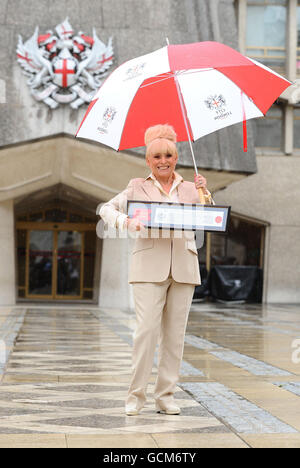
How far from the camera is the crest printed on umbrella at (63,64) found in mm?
18141

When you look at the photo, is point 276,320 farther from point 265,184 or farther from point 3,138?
point 265,184

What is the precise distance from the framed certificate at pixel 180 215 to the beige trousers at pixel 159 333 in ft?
1.41

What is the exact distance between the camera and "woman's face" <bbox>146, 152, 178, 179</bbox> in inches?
195

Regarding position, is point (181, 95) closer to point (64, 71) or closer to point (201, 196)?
point (201, 196)

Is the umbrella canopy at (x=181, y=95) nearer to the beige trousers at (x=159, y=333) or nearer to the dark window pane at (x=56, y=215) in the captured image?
the beige trousers at (x=159, y=333)

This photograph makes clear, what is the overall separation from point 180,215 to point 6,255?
17.6 m

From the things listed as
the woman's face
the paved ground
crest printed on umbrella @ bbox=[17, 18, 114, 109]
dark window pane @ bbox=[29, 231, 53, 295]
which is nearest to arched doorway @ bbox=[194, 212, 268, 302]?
dark window pane @ bbox=[29, 231, 53, 295]

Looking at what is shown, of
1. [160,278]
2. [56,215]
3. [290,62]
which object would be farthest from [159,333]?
[290,62]

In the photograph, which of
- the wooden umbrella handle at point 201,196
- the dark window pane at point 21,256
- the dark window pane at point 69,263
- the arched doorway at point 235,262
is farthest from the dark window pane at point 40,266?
the wooden umbrella handle at point 201,196

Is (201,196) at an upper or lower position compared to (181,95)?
lower

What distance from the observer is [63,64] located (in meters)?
18.0

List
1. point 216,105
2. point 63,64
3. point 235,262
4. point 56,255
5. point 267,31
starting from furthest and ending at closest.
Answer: point 267,31, point 235,262, point 56,255, point 63,64, point 216,105

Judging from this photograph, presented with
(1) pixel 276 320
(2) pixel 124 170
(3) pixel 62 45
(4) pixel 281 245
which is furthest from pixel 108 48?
(4) pixel 281 245

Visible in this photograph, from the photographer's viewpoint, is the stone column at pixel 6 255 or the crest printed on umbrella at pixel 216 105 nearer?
the crest printed on umbrella at pixel 216 105
